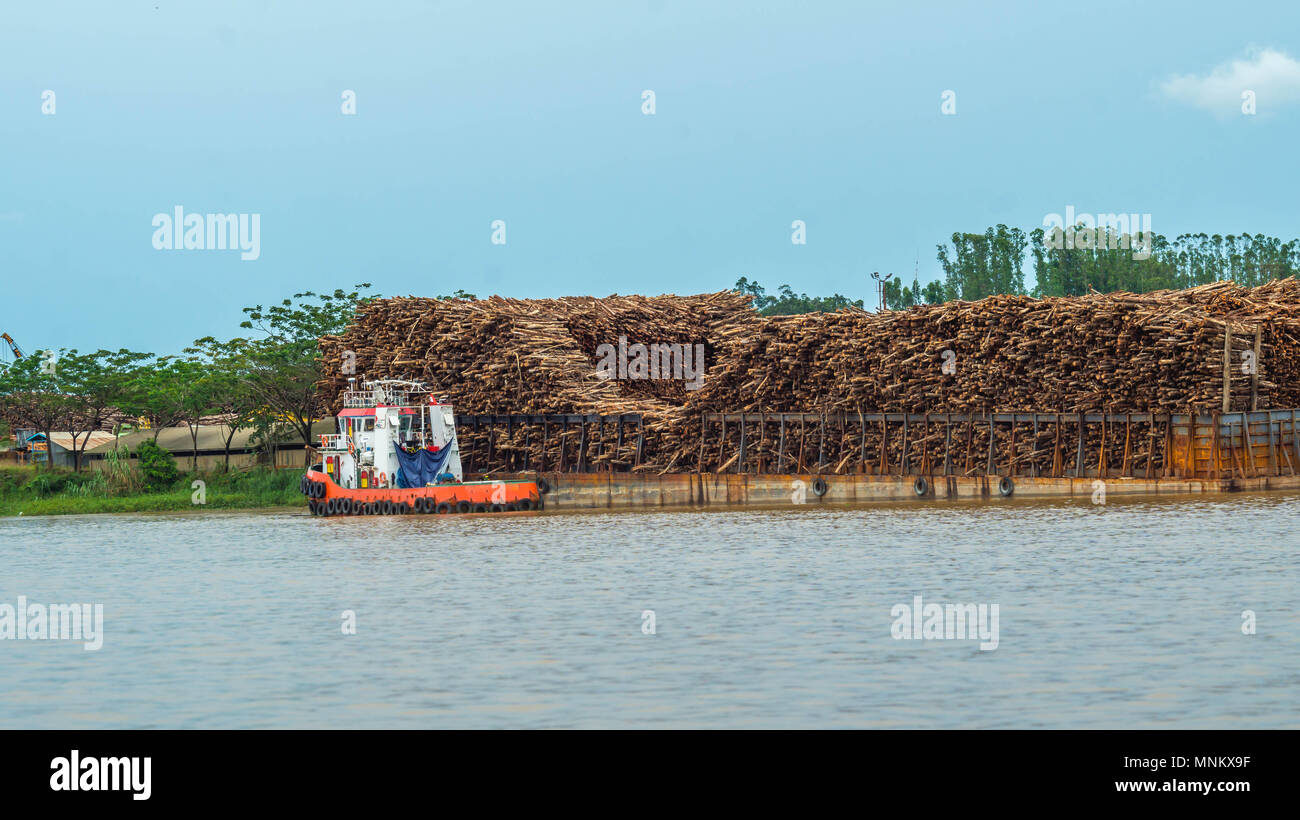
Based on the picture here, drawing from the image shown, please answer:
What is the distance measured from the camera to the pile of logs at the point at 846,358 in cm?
5072

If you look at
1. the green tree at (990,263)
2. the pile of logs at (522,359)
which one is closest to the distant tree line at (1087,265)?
the green tree at (990,263)

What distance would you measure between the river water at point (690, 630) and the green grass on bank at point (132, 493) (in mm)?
23252

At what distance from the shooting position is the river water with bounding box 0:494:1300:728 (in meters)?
16.1

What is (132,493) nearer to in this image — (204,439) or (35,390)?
(204,439)

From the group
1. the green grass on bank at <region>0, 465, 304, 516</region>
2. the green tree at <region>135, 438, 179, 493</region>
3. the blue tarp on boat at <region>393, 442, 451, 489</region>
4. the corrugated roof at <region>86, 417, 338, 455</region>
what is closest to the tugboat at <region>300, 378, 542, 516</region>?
the blue tarp on boat at <region>393, 442, 451, 489</region>

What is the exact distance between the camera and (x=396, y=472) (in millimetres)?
53688

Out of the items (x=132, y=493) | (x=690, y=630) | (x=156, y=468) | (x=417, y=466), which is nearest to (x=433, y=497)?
(x=417, y=466)

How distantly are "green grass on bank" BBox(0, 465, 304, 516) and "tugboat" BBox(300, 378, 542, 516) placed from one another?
1065 cm

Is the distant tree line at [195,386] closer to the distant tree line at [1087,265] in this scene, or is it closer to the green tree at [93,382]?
the green tree at [93,382]

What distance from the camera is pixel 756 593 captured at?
26.4 metres

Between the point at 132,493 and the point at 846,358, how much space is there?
33925 mm

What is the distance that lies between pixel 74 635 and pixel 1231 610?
18.1 metres

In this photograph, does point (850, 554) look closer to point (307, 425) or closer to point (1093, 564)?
point (1093, 564)
